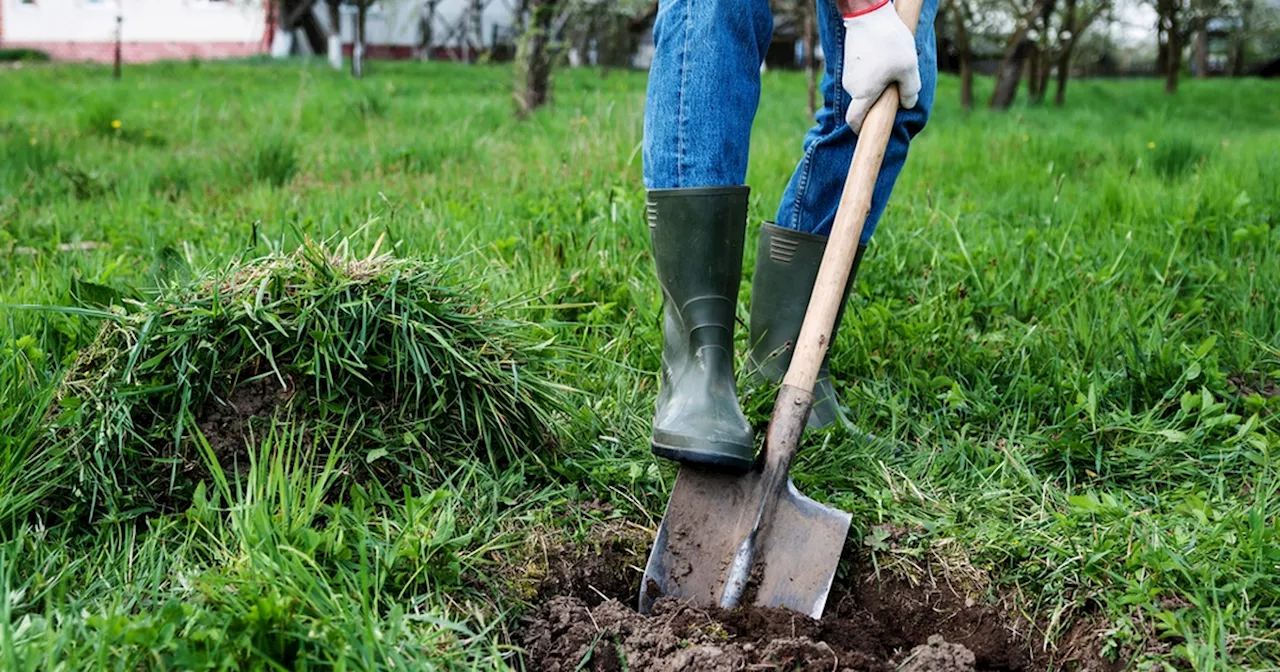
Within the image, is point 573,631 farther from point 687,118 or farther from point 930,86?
point 930,86

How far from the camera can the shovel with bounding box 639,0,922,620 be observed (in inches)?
70.6

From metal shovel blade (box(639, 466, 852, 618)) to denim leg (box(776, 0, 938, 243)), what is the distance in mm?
646

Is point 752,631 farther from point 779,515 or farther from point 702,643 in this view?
point 779,515

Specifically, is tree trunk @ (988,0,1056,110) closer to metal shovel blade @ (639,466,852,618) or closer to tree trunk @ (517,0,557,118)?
tree trunk @ (517,0,557,118)

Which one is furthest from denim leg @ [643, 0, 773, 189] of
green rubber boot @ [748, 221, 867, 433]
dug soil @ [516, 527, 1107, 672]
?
dug soil @ [516, 527, 1107, 672]

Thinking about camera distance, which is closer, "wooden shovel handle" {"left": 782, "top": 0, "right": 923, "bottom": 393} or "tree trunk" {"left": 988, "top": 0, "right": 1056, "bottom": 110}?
"wooden shovel handle" {"left": 782, "top": 0, "right": 923, "bottom": 393}

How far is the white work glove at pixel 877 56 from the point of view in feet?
6.10

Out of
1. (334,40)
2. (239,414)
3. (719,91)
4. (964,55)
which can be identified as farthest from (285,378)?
(334,40)

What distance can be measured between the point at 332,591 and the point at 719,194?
1.02 metres

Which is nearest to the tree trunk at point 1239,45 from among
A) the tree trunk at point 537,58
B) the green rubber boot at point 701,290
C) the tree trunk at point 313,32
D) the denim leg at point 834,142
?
the tree trunk at point 537,58

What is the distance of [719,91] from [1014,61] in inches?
398

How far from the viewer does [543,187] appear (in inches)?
154

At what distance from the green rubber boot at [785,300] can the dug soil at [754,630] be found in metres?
0.48

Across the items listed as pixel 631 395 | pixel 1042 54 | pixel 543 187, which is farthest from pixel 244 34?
pixel 631 395
